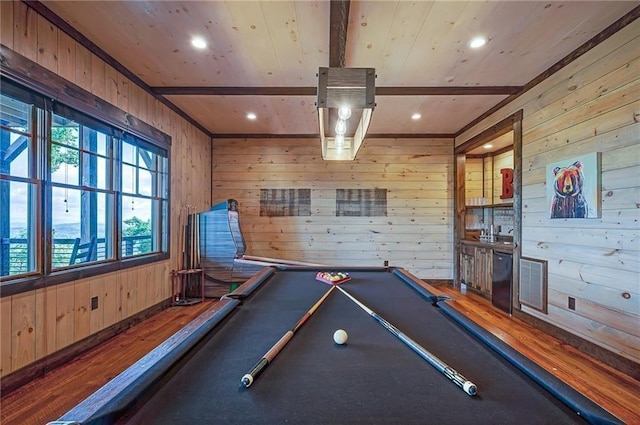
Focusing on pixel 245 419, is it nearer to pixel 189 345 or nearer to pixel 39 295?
pixel 189 345

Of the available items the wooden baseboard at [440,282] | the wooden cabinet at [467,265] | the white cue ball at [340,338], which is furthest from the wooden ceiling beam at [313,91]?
the wooden baseboard at [440,282]

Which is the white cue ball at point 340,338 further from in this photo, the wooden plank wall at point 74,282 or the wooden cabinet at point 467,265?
the wooden cabinet at point 467,265

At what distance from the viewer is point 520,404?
0.84 meters

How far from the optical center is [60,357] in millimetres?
2301

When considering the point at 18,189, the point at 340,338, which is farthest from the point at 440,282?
the point at 18,189

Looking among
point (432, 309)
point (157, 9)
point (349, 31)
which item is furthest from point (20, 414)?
point (349, 31)

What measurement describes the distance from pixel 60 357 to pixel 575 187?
459 centimetres

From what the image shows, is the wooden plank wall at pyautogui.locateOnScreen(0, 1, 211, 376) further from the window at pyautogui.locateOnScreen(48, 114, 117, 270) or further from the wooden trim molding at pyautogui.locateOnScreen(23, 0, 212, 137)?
the window at pyautogui.locateOnScreen(48, 114, 117, 270)

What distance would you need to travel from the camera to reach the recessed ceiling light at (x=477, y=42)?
7.89 feet

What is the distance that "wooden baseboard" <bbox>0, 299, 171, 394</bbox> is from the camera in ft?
6.38

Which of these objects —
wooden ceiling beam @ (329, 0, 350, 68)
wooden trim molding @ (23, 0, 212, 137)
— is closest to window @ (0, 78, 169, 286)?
wooden trim molding @ (23, 0, 212, 137)

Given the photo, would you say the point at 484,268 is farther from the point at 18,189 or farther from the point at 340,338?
the point at 18,189

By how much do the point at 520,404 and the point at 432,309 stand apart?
0.89 m

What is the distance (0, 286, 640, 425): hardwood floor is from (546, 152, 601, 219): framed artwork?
4.06 ft
